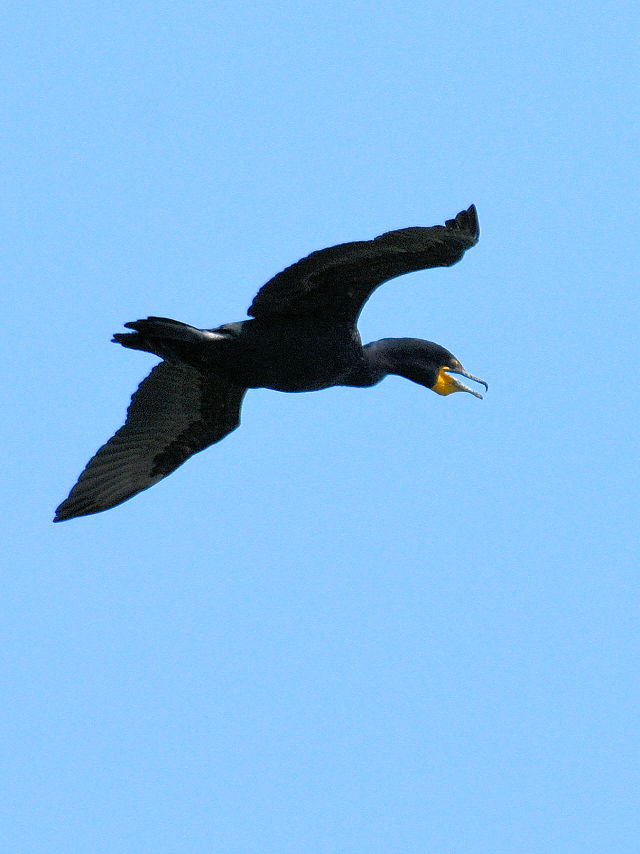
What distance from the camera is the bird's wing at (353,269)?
759 centimetres

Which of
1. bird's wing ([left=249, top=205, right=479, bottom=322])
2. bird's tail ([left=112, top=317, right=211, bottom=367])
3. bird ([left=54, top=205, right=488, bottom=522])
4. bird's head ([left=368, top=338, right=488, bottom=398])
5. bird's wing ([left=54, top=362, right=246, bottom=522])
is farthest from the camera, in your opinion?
bird's wing ([left=54, top=362, right=246, bottom=522])

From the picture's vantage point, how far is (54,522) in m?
9.12

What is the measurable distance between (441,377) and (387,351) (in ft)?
1.76

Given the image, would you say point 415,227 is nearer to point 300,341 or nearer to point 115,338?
point 300,341

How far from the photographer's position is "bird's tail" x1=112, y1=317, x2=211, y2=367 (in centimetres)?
834

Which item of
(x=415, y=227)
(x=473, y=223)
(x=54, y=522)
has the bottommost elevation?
(x=54, y=522)

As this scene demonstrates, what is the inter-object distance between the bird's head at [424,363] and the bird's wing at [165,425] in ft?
3.77

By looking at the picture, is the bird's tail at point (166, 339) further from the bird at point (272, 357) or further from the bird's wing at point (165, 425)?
the bird's wing at point (165, 425)

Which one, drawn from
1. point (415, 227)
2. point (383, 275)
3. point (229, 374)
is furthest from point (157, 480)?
point (415, 227)

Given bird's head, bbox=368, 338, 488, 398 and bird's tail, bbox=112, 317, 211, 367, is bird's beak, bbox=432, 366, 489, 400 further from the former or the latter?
bird's tail, bbox=112, 317, 211, 367

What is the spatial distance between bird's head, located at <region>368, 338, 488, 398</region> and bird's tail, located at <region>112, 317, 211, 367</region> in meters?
1.18

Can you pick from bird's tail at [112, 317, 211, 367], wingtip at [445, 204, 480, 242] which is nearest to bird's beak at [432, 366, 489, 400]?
wingtip at [445, 204, 480, 242]

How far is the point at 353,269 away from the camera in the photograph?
26.2 ft

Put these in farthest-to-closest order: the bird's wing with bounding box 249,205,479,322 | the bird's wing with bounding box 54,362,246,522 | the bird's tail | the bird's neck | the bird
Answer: the bird's wing with bounding box 54,362,246,522
the bird's neck
the bird's tail
the bird
the bird's wing with bounding box 249,205,479,322
